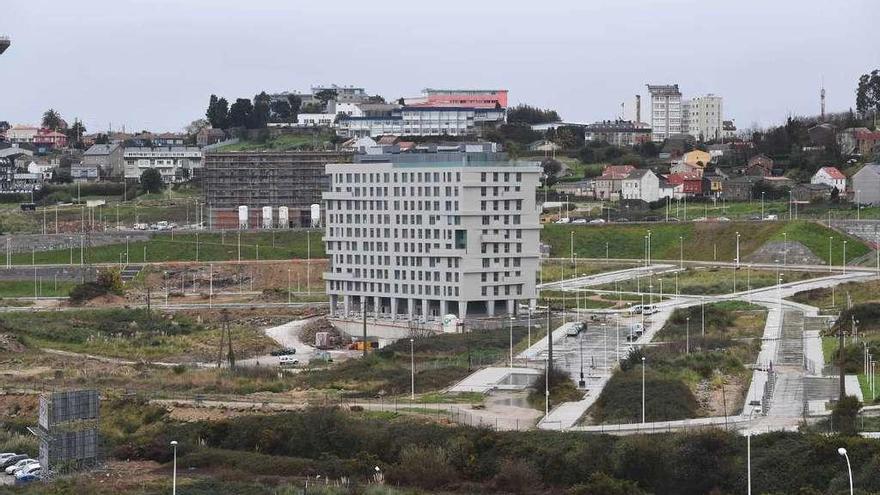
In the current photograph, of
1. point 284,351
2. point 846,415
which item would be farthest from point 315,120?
point 846,415

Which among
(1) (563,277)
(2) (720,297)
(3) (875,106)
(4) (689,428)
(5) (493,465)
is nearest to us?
(5) (493,465)

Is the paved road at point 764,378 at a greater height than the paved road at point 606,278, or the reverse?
the paved road at point 606,278

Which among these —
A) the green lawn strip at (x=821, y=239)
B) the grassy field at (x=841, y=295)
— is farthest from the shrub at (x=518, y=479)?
the green lawn strip at (x=821, y=239)

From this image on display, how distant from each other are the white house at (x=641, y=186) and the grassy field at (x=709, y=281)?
94.2ft

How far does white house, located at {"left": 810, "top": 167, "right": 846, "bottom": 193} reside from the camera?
115m

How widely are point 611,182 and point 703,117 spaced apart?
1994 inches

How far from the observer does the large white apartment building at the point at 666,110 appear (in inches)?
6649

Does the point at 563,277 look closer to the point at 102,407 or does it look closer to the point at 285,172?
the point at 285,172

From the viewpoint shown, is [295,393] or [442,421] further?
[295,393]

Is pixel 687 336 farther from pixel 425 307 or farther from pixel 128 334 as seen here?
pixel 128 334

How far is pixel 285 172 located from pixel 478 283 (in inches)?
1779

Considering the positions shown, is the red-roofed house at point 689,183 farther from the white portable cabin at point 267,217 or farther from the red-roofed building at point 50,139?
the red-roofed building at point 50,139

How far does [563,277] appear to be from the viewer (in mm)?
95250

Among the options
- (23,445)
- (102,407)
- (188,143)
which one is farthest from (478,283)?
(188,143)
